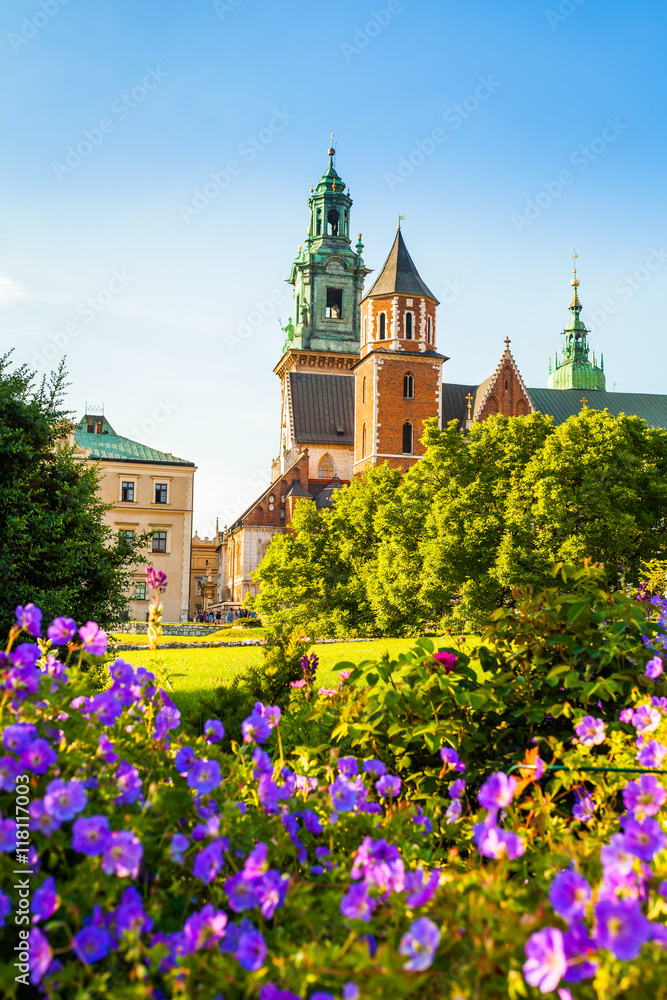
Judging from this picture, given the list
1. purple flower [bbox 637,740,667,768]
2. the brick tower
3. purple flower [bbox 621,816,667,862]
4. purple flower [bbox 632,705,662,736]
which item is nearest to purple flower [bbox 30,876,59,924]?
purple flower [bbox 621,816,667,862]

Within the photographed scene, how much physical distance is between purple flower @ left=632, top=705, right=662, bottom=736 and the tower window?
5915 cm

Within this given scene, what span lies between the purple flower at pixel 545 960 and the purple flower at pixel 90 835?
101cm

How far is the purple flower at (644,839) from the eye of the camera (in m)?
1.76

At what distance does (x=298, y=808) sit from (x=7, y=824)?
3.47ft

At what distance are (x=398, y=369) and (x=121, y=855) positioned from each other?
46889 mm

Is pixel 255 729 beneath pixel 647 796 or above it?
above

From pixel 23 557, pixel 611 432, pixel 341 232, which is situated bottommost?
pixel 23 557

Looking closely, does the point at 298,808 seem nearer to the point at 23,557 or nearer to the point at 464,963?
the point at 464,963

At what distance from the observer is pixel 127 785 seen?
2.20m

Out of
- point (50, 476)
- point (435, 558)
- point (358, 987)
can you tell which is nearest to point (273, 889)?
point (358, 987)

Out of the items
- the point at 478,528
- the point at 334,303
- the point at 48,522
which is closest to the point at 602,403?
the point at 334,303

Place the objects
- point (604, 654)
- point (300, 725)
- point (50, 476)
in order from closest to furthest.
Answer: point (604, 654)
point (300, 725)
point (50, 476)

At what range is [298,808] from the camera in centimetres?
266

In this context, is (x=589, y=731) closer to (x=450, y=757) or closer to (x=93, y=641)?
(x=450, y=757)
